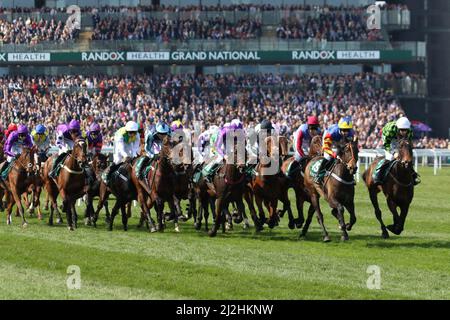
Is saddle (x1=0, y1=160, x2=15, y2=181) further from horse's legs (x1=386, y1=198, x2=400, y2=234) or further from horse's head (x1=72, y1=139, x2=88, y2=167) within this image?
horse's legs (x1=386, y1=198, x2=400, y2=234)

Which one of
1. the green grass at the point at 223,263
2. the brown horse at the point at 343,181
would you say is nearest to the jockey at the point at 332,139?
the brown horse at the point at 343,181

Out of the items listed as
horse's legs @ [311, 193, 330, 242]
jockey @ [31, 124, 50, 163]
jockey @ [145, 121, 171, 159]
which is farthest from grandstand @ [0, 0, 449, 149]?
horse's legs @ [311, 193, 330, 242]

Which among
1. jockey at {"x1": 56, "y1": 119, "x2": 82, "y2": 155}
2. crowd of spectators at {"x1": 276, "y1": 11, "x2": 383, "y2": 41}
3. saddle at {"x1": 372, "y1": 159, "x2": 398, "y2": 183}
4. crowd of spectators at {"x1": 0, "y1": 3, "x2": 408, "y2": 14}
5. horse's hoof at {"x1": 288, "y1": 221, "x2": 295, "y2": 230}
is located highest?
crowd of spectators at {"x1": 0, "y1": 3, "x2": 408, "y2": 14}

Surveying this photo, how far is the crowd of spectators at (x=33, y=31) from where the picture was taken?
57000mm

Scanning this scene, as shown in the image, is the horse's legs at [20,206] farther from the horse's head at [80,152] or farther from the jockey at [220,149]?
the jockey at [220,149]

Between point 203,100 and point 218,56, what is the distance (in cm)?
403

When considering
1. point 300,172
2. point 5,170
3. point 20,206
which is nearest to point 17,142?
point 5,170

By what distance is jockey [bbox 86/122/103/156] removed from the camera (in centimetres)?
2252

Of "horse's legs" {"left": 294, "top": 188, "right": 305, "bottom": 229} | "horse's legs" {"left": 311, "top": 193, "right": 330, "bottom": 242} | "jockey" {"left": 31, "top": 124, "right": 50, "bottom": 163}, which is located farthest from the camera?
"jockey" {"left": 31, "top": 124, "right": 50, "bottom": 163}

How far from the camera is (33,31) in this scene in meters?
57.6

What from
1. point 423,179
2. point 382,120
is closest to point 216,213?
point 423,179

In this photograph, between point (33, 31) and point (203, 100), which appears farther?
point (33, 31)

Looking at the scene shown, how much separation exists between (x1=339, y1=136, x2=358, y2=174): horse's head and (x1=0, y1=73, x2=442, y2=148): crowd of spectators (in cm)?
2751

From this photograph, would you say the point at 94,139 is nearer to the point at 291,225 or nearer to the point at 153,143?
the point at 153,143
